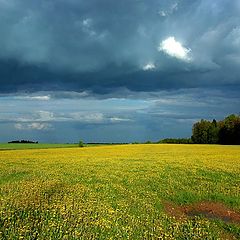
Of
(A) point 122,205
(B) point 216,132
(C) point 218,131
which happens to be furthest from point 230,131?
(A) point 122,205

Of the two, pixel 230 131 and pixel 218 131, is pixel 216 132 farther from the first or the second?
pixel 230 131

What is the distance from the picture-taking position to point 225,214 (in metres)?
21.0

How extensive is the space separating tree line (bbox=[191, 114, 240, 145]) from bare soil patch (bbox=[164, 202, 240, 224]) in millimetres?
115874

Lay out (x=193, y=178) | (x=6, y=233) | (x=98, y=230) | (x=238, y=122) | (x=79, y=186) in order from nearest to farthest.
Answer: (x=6, y=233), (x=98, y=230), (x=79, y=186), (x=193, y=178), (x=238, y=122)

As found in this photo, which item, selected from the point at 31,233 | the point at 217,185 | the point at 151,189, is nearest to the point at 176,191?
the point at 151,189

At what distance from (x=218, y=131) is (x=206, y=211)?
431 ft

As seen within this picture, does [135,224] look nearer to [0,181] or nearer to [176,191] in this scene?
[176,191]

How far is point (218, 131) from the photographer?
148875 mm

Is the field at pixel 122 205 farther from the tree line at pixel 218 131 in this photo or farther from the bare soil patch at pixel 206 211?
the tree line at pixel 218 131

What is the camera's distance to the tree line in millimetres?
136000

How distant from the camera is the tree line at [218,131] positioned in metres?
136

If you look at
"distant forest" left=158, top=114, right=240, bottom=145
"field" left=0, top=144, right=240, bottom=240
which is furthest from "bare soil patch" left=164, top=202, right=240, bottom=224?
"distant forest" left=158, top=114, right=240, bottom=145

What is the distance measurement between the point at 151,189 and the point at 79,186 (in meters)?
4.75

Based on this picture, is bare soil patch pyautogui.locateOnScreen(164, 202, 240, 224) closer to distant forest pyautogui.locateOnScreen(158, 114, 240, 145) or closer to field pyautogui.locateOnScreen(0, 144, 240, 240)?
field pyautogui.locateOnScreen(0, 144, 240, 240)
